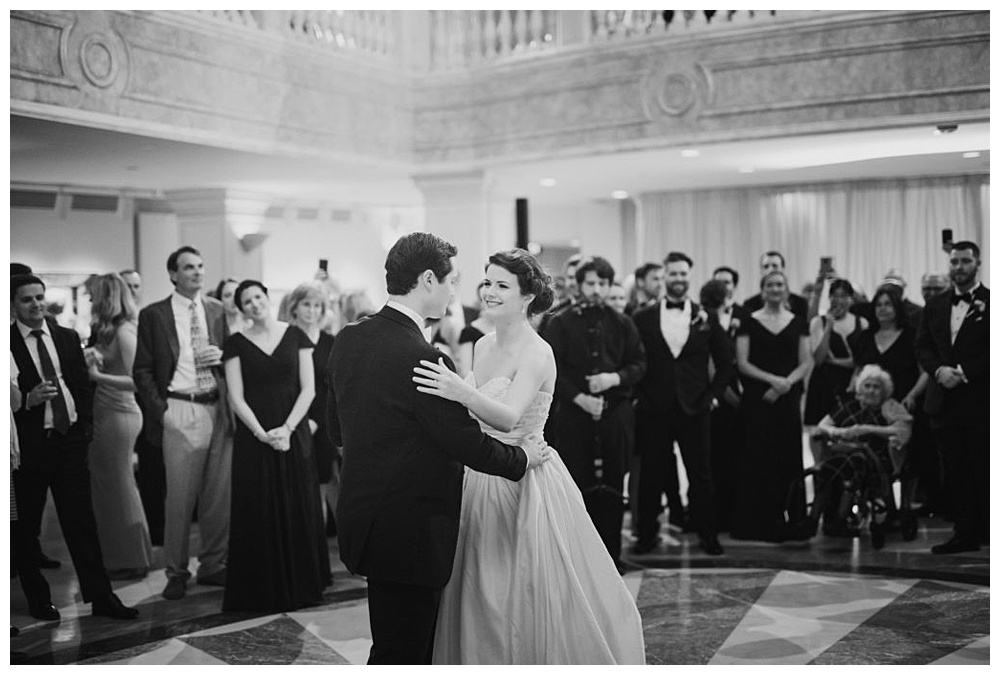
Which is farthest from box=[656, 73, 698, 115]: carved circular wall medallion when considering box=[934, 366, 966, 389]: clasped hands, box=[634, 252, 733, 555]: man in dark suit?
box=[934, 366, 966, 389]: clasped hands

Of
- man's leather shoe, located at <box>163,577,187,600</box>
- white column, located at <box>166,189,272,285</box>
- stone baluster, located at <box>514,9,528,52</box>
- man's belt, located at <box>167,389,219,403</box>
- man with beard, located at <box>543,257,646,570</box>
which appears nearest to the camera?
man's leather shoe, located at <box>163,577,187,600</box>

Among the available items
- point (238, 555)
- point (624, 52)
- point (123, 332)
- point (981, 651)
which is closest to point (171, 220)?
point (624, 52)

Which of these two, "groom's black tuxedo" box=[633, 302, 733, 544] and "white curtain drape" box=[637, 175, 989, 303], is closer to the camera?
"groom's black tuxedo" box=[633, 302, 733, 544]

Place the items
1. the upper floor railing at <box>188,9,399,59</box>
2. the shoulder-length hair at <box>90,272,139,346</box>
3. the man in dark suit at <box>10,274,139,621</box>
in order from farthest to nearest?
1. the upper floor railing at <box>188,9,399,59</box>
2. the shoulder-length hair at <box>90,272,139,346</box>
3. the man in dark suit at <box>10,274,139,621</box>

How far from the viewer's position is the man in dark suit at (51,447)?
477cm

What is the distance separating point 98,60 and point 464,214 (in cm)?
396

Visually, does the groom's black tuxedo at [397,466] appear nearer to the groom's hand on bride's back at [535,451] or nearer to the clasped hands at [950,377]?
the groom's hand on bride's back at [535,451]

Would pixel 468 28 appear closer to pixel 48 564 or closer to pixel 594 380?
pixel 594 380

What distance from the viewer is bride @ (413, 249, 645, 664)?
3299 mm

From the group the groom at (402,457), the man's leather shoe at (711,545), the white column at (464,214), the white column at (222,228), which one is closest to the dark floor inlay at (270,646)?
the groom at (402,457)

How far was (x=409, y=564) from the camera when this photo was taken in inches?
118

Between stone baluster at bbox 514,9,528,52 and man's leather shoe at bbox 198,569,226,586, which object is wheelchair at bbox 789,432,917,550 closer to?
man's leather shoe at bbox 198,569,226,586

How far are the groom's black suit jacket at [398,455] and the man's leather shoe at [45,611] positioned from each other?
→ 2.47 meters

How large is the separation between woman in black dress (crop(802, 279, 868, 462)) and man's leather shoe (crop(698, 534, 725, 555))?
1306 mm
